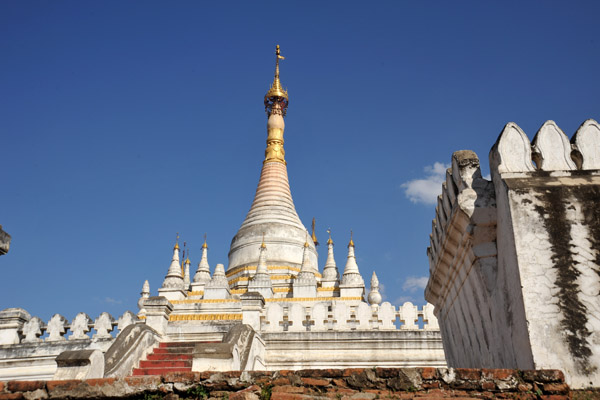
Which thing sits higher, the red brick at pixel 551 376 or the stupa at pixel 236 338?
the stupa at pixel 236 338

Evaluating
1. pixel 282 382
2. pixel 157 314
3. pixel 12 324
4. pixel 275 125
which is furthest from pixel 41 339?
pixel 275 125

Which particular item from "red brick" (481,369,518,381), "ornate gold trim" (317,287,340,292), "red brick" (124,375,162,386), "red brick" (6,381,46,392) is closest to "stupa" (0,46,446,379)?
"red brick" (6,381,46,392)

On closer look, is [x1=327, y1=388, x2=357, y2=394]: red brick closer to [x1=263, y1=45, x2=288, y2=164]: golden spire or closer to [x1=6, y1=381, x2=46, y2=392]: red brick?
[x1=6, y1=381, x2=46, y2=392]: red brick

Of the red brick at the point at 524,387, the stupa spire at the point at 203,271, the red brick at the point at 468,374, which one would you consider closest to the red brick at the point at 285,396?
the red brick at the point at 468,374

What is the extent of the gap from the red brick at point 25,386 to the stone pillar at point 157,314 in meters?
10.6

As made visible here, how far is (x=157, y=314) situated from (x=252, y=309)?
8.94ft

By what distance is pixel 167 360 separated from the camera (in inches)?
560

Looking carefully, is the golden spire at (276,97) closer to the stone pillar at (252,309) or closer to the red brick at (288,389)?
the stone pillar at (252,309)

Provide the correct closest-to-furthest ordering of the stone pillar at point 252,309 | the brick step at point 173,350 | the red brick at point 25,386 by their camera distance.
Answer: the red brick at point 25,386 → the brick step at point 173,350 → the stone pillar at point 252,309

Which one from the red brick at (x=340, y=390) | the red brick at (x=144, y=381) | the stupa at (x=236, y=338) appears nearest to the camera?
the red brick at (x=340, y=390)

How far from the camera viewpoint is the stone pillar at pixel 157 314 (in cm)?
1597

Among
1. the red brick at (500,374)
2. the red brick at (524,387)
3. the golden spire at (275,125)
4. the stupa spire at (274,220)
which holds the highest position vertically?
the golden spire at (275,125)

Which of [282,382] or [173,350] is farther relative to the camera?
[173,350]

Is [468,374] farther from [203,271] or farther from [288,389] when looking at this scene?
[203,271]
